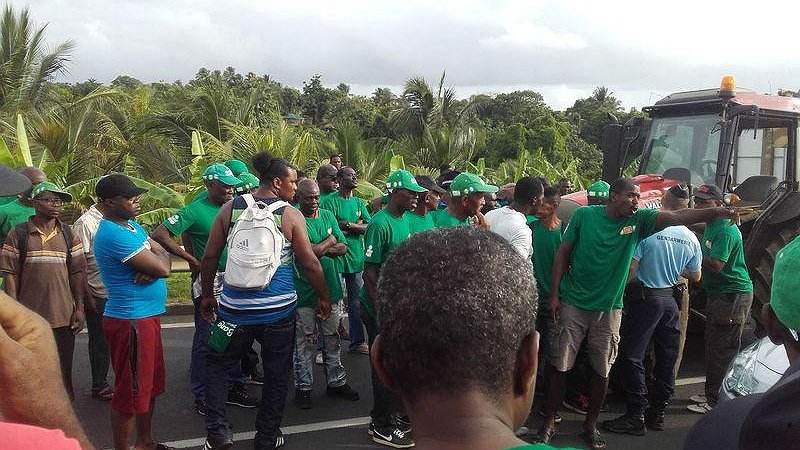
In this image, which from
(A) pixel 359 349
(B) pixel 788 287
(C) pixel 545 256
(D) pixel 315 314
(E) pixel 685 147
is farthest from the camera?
(E) pixel 685 147

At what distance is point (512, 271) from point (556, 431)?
13.6 feet

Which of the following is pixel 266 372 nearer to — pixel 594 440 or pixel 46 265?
pixel 46 265

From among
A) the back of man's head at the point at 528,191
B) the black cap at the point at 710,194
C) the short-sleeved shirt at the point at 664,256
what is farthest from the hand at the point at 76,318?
Result: the black cap at the point at 710,194

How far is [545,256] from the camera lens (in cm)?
518

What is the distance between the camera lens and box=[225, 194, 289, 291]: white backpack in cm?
408

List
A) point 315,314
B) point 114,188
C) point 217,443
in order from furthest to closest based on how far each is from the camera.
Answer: point 315,314 → point 217,443 → point 114,188

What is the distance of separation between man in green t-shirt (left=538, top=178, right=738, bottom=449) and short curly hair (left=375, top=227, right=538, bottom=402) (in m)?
3.48

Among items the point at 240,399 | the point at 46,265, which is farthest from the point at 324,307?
the point at 46,265

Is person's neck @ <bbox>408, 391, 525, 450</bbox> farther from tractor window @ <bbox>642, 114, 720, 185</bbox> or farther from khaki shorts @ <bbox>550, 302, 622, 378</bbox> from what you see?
tractor window @ <bbox>642, 114, 720, 185</bbox>

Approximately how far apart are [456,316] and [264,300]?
3.12 m

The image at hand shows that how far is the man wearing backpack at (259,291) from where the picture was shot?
4102 millimetres

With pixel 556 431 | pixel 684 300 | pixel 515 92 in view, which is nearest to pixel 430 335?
pixel 556 431

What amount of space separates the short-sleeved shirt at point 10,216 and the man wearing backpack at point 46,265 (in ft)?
1.52

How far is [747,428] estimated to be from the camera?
1113mm
